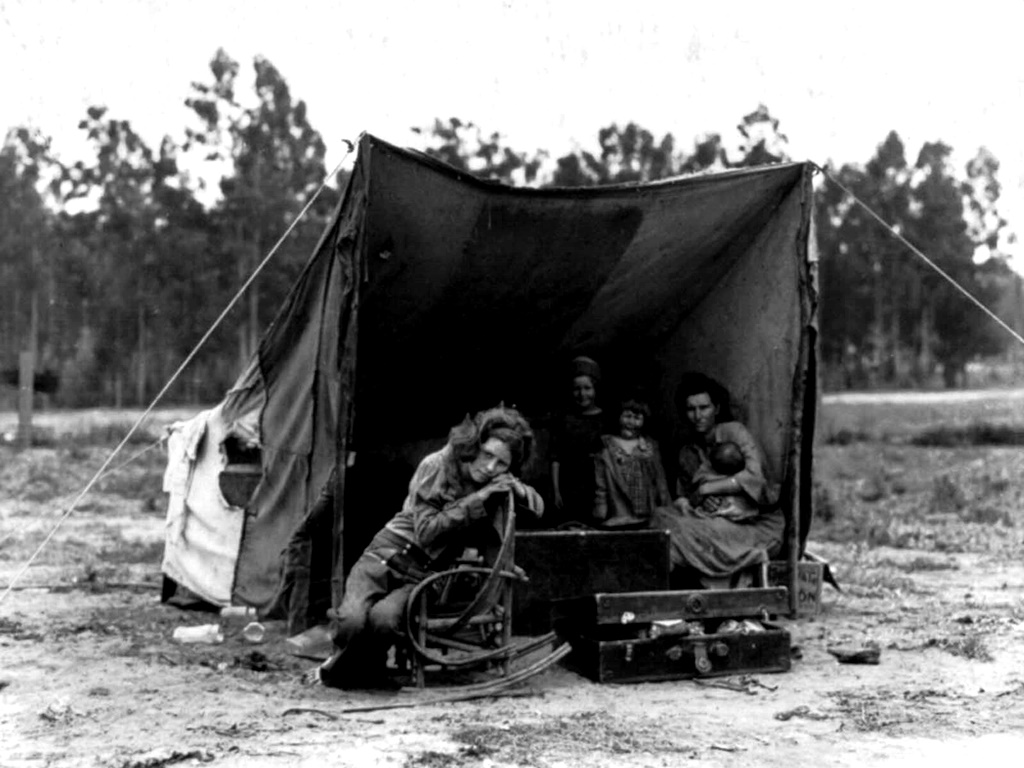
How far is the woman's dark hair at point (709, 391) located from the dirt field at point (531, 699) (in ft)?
4.30

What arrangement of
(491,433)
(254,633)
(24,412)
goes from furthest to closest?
1. (24,412)
2. (254,633)
3. (491,433)

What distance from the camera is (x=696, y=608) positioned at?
5.56 m

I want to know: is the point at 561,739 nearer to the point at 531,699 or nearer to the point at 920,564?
the point at 531,699

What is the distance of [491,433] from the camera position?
5.42m

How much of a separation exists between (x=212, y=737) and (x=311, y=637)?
186 cm

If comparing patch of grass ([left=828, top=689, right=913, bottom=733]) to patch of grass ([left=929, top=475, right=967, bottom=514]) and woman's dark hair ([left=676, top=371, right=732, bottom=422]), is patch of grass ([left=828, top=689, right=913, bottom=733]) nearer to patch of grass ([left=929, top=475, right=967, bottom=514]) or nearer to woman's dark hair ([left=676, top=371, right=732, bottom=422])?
woman's dark hair ([left=676, top=371, right=732, bottom=422])

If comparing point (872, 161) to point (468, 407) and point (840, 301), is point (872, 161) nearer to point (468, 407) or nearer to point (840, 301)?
point (840, 301)

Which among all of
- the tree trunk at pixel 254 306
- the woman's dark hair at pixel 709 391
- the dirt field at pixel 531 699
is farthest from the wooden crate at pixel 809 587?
the tree trunk at pixel 254 306

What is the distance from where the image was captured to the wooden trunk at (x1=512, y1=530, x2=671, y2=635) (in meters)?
5.86

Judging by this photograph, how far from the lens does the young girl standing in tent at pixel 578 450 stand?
23.4ft

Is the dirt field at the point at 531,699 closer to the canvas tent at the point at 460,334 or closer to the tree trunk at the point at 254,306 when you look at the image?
the canvas tent at the point at 460,334

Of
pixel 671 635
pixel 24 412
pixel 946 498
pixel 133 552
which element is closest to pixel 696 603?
pixel 671 635

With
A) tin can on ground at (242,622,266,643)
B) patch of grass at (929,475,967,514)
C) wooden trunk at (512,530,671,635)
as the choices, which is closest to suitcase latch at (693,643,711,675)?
wooden trunk at (512,530,671,635)

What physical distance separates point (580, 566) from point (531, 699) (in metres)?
0.97
